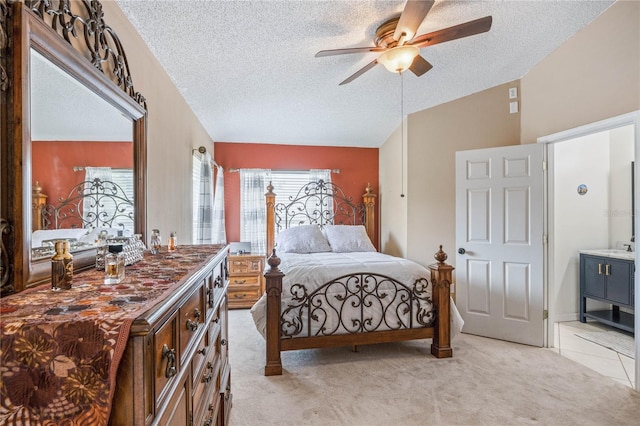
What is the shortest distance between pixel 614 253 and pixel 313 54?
155 inches

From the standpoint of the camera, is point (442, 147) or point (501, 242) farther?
point (442, 147)

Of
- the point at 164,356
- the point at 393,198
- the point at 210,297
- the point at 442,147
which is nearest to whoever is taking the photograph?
the point at 164,356

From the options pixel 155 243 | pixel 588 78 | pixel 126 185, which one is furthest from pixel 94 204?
pixel 588 78

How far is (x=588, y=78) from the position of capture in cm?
283

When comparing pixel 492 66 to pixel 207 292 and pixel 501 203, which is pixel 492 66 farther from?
pixel 207 292

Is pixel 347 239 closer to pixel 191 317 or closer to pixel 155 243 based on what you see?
pixel 155 243

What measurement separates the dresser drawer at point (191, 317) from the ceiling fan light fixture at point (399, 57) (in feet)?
6.40

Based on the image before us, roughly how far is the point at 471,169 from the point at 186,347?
3.36 meters

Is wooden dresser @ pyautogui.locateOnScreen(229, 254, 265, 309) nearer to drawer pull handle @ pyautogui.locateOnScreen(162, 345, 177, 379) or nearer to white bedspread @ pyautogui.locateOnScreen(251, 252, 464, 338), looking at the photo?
white bedspread @ pyautogui.locateOnScreen(251, 252, 464, 338)

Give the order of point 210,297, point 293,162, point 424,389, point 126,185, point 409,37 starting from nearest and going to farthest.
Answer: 1. point 210,297
2. point 126,185
3. point 409,37
4. point 424,389
5. point 293,162

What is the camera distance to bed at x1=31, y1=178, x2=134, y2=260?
1023 mm

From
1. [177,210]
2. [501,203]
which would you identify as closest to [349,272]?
[177,210]

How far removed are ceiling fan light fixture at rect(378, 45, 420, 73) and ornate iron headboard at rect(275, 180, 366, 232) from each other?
2.81 m

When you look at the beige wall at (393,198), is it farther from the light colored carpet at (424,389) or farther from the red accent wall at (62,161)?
the red accent wall at (62,161)
